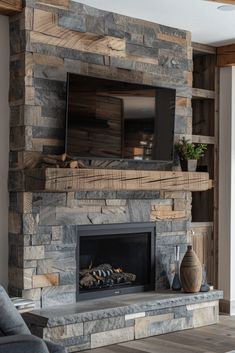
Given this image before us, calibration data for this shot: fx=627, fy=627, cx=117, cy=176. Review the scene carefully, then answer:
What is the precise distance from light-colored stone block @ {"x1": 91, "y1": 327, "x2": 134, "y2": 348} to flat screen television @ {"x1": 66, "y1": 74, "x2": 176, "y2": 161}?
53.4 inches

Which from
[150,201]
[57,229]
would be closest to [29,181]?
[57,229]

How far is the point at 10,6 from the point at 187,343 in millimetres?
2859

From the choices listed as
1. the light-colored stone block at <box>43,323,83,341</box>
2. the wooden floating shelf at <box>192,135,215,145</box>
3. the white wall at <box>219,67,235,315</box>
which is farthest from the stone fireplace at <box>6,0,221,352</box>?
the white wall at <box>219,67,235,315</box>

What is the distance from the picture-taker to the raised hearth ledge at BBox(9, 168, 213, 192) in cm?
446

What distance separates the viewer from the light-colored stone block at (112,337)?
4.67 metres

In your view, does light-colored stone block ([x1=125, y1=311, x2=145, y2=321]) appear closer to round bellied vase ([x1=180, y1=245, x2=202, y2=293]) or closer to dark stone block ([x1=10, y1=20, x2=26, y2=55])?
round bellied vase ([x1=180, y1=245, x2=202, y2=293])

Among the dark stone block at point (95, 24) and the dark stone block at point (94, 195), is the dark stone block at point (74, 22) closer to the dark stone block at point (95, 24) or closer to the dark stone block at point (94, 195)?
the dark stone block at point (95, 24)

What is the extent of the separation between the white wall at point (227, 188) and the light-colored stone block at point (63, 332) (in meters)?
2.17

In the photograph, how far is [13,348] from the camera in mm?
2379

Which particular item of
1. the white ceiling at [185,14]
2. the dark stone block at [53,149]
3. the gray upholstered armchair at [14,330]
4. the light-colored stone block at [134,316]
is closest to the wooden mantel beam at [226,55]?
the white ceiling at [185,14]

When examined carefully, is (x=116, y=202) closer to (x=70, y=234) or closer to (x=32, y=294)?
(x=70, y=234)

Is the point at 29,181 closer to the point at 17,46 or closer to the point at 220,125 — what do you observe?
the point at 17,46

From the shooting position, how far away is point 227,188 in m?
6.29

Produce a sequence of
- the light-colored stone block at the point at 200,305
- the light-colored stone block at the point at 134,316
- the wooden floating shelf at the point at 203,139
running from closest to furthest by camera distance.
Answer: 1. the light-colored stone block at the point at 134,316
2. the light-colored stone block at the point at 200,305
3. the wooden floating shelf at the point at 203,139
